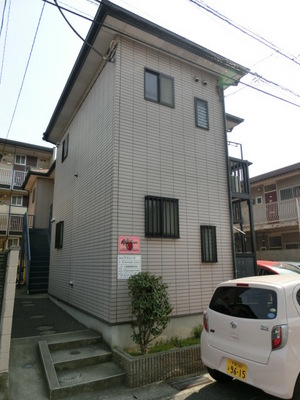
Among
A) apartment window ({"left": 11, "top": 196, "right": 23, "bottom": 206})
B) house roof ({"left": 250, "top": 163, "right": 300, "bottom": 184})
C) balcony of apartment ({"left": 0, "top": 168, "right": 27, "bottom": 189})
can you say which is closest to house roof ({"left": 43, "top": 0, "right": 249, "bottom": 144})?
house roof ({"left": 250, "top": 163, "right": 300, "bottom": 184})

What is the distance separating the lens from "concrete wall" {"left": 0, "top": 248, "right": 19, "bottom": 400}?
4120mm

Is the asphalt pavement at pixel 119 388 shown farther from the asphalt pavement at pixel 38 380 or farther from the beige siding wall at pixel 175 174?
the beige siding wall at pixel 175 174

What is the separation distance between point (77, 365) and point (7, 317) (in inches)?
57.3

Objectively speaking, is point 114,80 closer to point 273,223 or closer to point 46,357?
point 46,357

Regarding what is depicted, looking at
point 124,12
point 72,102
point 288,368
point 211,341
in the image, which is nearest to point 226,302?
point 211,341

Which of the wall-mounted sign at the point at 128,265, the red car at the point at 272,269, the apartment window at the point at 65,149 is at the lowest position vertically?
the red car at the point at 272,269

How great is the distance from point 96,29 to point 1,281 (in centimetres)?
584

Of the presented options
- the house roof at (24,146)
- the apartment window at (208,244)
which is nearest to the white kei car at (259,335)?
the apartment window at (208,244)

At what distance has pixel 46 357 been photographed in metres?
4.67

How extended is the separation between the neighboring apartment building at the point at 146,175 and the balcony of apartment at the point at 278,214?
888 centimetres

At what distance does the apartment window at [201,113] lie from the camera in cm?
789

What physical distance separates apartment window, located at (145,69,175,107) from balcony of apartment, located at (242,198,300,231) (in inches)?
411

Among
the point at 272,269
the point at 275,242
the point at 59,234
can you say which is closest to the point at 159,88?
the point at 272,269

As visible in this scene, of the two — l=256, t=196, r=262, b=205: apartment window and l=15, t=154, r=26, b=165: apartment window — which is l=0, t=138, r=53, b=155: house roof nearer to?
l=15, t=154, r=26, b=165: apartment window
